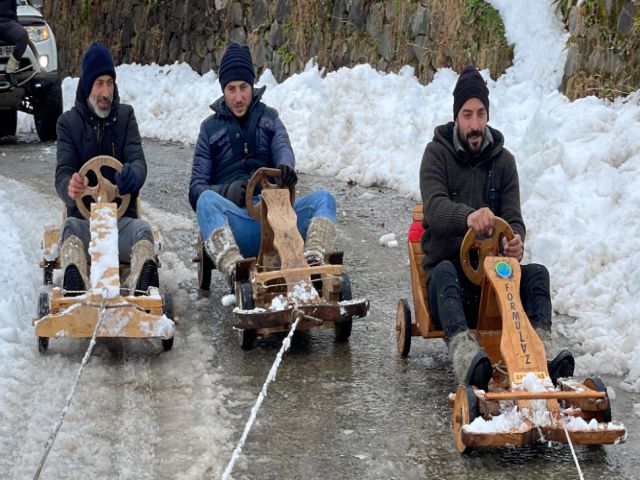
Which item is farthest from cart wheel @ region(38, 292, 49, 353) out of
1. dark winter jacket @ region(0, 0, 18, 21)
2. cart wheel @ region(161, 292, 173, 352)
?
dark winter jacket @ region(0, 0, 18, 21)

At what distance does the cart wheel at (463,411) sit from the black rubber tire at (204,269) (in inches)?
120

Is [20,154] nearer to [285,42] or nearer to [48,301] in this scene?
[285,42]

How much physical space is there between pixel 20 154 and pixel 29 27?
8.71 feet

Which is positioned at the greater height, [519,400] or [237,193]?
[237,193]

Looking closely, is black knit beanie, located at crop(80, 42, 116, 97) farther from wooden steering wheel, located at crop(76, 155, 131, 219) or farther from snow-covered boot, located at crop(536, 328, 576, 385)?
snow-covered boot, located at crop(536, 328, 576, 385)

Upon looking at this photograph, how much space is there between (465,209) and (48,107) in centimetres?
1200

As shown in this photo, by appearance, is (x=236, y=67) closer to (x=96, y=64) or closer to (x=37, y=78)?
(x=96, y=64)

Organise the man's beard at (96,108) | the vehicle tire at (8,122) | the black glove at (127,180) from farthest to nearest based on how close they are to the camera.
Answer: the vehicle tire at (8,122)
the man's beard at (96,108)
the black glove at (127,180)

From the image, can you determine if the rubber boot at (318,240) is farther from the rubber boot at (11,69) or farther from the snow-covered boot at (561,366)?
the rubber boot at (11,69)

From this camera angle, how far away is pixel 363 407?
518 cm

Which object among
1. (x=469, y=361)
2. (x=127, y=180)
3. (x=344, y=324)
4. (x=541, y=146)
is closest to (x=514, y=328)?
(x=469, y=361)

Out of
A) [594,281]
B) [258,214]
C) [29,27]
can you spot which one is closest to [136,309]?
[258,214]

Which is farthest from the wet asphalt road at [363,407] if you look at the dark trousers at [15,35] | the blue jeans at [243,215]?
the dark trousers at [15,35]

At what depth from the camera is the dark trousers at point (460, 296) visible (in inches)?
201
